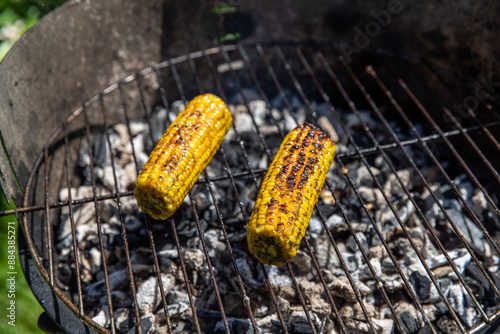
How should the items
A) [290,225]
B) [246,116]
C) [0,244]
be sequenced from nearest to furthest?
[290,225]
[0,244]
[246,116]

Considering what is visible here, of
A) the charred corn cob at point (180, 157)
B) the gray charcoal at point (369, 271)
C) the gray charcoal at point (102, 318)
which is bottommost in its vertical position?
the gray charcoal at point (369, 271)

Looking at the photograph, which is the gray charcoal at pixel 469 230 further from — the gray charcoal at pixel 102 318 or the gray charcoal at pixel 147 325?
the gray charcoal at pixel 102 318

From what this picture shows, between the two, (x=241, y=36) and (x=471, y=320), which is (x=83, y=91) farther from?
(x=471, y=320)

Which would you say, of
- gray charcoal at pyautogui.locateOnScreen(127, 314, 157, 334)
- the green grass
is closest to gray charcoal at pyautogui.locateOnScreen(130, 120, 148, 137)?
the green grass

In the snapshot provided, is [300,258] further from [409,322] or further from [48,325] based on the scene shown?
[48,325]

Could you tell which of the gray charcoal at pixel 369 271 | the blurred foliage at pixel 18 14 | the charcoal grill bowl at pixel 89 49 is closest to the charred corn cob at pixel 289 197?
the gray charcoal at pixel 369 271

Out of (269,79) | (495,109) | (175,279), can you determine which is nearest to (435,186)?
(495,109)
